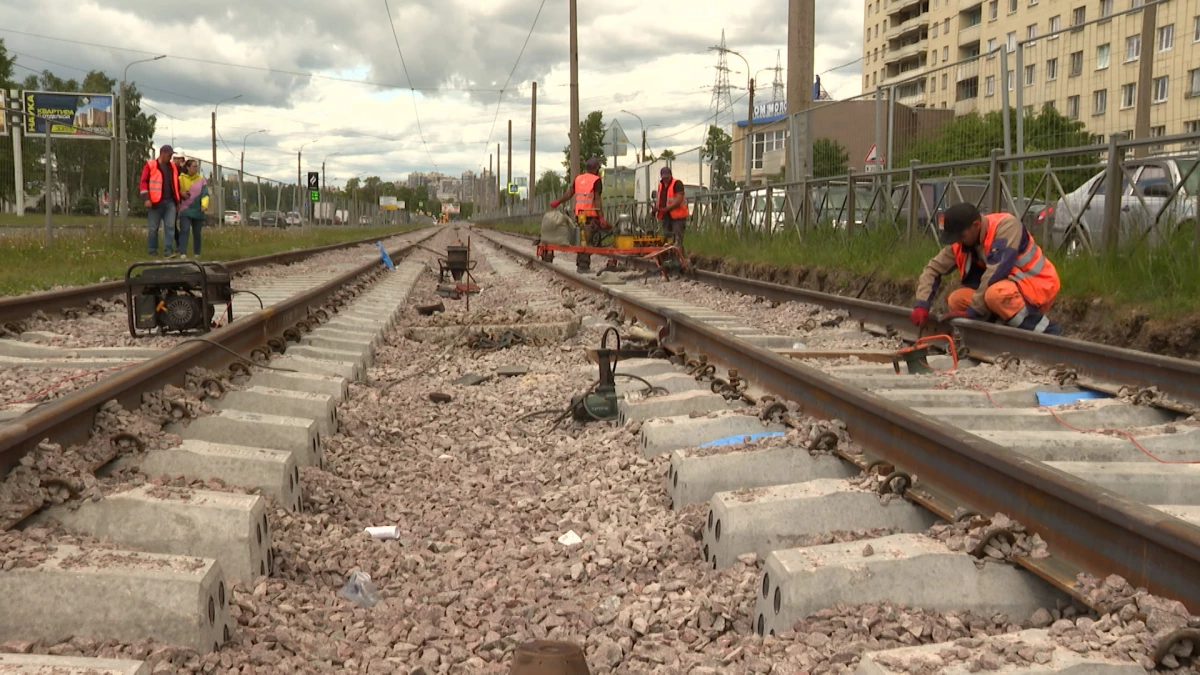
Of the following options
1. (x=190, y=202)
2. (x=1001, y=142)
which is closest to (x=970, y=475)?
(x=1001, y=142)

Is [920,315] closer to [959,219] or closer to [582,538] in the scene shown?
[959,219]

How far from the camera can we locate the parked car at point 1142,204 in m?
8.52

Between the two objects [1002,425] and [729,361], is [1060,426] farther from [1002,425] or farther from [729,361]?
[729,361]

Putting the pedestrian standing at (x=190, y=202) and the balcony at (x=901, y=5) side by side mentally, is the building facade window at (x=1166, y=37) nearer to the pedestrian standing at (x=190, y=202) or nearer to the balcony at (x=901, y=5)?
the pedestrian standing at (x=190, y=202)

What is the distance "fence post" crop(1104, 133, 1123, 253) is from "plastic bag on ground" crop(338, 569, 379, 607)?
7.51 metres

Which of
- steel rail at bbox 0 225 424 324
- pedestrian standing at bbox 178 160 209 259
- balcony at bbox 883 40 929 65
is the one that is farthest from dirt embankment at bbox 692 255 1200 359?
balcony at bbox 883 40 929 65

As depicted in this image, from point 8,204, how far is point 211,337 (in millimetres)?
38745

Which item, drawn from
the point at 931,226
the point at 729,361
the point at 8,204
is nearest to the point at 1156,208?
the point at 931,226

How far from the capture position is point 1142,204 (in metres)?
8.76

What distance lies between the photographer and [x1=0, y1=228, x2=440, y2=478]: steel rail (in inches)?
124

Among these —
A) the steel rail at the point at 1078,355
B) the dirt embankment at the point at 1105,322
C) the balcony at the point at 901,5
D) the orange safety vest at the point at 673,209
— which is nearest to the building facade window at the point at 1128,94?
the dirt embankment at the point at 1105,322

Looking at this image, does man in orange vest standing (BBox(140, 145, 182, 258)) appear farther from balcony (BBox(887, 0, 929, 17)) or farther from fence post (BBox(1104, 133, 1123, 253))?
balcony (BBox(887, 0, 929, 17))

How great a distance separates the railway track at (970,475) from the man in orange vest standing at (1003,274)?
89 cm

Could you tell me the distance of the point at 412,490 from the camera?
433 centimetres
